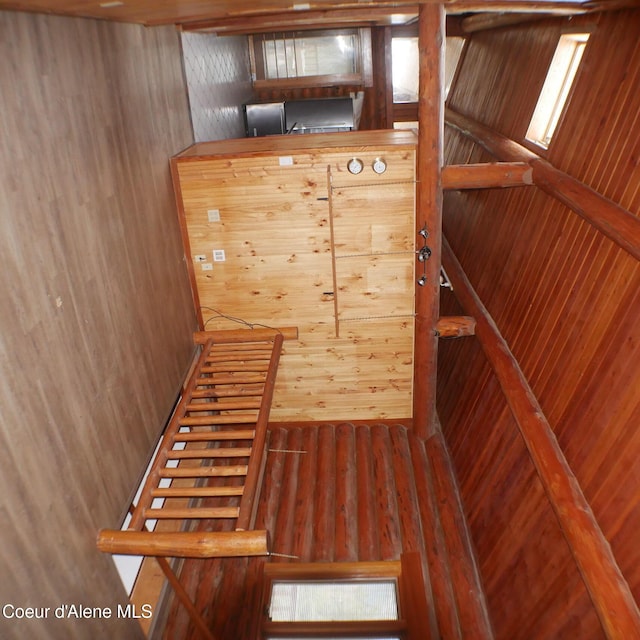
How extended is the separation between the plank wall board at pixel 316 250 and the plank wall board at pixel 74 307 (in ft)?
2.56

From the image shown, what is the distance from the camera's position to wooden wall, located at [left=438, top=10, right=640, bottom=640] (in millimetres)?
2572

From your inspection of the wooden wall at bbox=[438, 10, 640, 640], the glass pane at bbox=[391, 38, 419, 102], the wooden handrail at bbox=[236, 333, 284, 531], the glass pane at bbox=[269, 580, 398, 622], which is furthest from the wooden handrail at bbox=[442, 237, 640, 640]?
the glass pane at bbox=[391, 38, 419, 102]

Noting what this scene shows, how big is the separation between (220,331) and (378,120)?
5.37 m

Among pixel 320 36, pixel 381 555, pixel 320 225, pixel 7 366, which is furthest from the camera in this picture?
pixel 320 36

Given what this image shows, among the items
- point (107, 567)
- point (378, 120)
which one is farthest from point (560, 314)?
point (378, 120)

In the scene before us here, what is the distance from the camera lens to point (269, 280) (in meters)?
4.69

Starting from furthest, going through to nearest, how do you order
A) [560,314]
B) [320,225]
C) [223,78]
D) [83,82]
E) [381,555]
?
[223,78] < [320,225] < [381,555] < [560,314] < [83,82]

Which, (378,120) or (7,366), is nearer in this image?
(7,366)

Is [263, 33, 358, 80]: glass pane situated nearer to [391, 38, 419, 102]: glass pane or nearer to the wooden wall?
[391, 38, 419, 102]: glass pane

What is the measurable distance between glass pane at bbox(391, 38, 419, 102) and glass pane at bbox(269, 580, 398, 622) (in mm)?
8174

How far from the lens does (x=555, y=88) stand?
4.59 meters

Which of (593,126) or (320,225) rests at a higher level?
(593,126)

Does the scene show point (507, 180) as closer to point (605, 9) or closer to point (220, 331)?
point (605, 9)

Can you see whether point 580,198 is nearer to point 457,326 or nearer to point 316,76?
point 457,326
